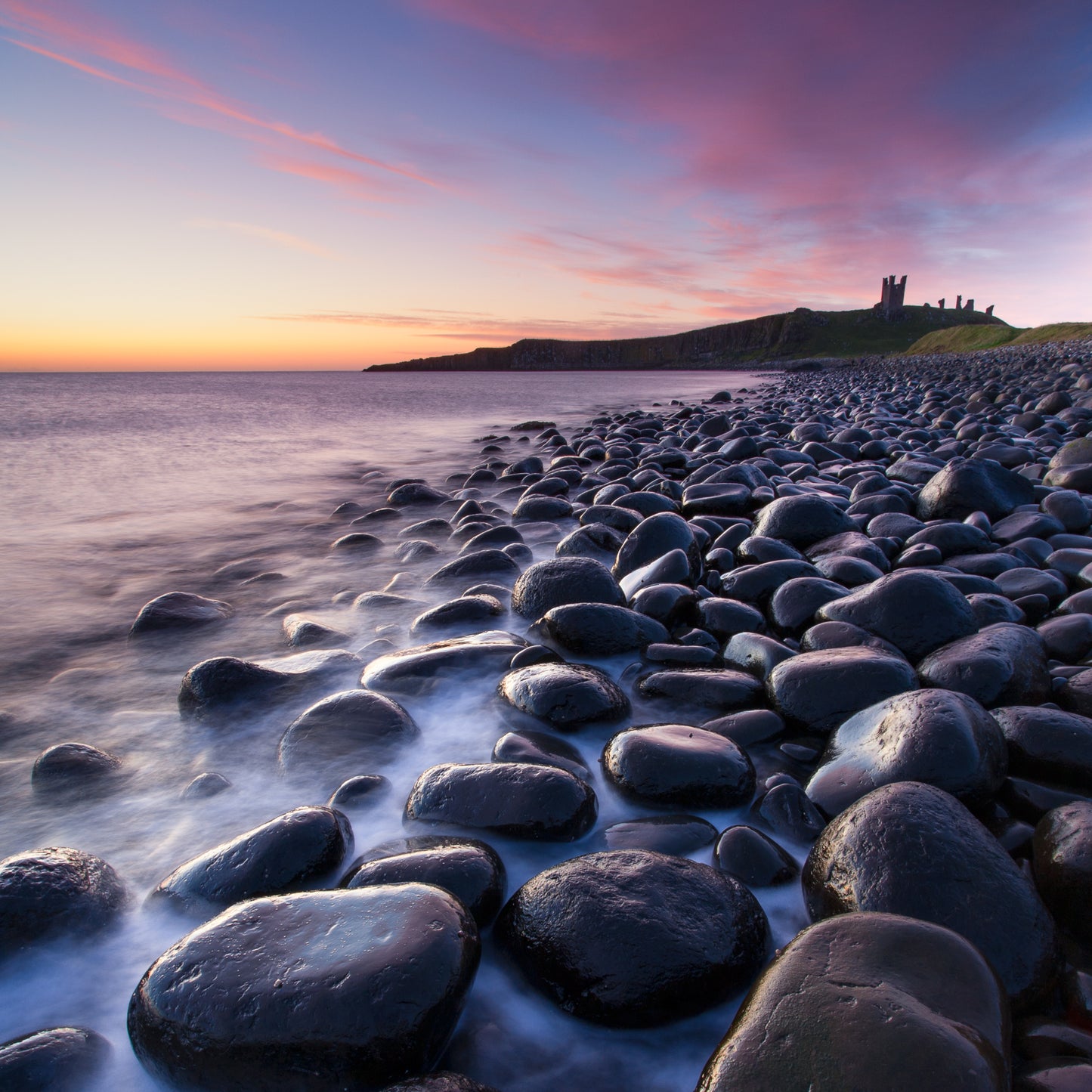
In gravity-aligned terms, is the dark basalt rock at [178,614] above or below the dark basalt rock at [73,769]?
above

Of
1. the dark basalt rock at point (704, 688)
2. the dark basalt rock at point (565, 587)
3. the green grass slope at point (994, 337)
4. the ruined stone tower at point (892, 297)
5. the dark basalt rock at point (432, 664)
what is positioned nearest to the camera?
the dark basalt rock at point (704, 688)

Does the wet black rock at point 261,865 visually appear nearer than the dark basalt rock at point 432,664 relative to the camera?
Yes

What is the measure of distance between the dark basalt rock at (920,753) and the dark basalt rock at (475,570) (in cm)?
240

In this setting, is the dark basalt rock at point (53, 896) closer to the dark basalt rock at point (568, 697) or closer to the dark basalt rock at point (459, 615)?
the dark basalt rock at point (568, 697)

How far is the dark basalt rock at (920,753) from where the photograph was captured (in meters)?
1.65

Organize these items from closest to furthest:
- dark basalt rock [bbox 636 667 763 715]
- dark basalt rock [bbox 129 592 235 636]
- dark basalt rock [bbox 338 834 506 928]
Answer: dark basalt rock [bbox 338 834 506 928] < dark basalt rock [bbox 636 667 763 715] < dark basalt rock [bbox 129 592 235 636]

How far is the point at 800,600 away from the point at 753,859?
1516mm

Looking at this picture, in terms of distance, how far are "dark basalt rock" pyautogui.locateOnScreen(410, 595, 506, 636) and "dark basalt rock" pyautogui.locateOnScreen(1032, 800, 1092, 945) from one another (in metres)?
2.26

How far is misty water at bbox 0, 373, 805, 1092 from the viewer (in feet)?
4.15

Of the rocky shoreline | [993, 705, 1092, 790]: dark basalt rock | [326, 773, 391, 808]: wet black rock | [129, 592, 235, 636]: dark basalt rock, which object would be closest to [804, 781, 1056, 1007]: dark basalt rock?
the rocky shoreline

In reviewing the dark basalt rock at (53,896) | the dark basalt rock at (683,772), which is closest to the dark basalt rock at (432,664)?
the dark basalt rock at (683,772)

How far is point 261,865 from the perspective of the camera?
5.06 ft

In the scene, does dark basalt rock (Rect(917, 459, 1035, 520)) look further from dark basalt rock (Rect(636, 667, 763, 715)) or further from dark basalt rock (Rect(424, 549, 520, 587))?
dark basalt rock (Rect(424, 549, 520, 587))

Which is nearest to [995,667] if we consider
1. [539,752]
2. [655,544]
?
[539,752]
